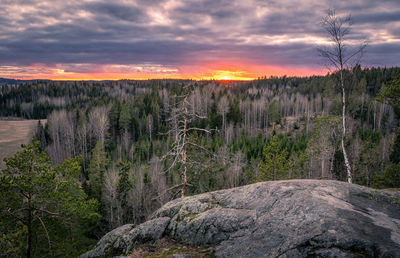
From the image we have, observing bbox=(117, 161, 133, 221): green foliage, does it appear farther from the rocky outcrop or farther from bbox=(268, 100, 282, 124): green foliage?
bbox=(268, 100, 282, 124): green foliage

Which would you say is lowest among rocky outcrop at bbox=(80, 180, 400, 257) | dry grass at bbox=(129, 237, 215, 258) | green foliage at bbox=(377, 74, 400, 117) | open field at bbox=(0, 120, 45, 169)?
open field at bbox=(0, 120, 45, 169)

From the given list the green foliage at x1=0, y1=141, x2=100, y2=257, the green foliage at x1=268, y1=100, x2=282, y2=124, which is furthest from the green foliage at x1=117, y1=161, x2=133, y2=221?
the green foliage at x1=268, y1=100, x2=282, y2=124

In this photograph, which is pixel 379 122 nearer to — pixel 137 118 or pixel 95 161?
pixel 137 118

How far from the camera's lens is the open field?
216 ft

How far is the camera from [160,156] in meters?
56.8

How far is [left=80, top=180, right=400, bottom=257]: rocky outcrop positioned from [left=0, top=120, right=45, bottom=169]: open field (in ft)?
→ 217

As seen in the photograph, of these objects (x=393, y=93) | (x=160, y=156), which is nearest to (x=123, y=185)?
(x=160, y=156)

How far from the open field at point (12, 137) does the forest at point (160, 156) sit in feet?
26.1

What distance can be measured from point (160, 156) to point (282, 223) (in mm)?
51594

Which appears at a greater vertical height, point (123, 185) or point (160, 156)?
point (123, 185)

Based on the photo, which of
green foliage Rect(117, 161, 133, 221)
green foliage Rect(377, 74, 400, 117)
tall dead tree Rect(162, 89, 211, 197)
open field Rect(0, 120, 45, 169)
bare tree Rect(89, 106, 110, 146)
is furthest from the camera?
open field Rect(0, 120, 45, 169)

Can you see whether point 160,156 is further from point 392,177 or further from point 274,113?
point 274,113

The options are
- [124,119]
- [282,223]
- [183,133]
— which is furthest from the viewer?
[124,119]

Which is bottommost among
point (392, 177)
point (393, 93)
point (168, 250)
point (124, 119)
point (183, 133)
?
point (392, 177)
